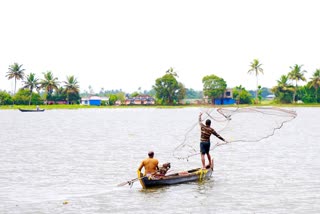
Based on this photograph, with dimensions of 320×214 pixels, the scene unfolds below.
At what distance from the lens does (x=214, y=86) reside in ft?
547

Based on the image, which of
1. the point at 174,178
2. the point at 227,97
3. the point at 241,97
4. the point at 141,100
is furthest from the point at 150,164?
the point at 141,100

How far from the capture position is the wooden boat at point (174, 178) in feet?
71.2

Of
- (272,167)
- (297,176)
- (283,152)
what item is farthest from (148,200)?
(283,152)

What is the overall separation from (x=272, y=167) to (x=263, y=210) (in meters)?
A: 11.3

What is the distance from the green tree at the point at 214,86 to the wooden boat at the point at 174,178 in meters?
142

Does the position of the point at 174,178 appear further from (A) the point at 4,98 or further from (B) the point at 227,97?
(B) the point at 227,97

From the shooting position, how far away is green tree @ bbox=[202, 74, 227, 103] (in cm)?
16588

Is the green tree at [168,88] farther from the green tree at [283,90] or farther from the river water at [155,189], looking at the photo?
the river water at [155,189]

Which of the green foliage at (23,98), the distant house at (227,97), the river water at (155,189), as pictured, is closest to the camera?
the river water at (155,189)

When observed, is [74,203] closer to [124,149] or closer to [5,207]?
[5,207]

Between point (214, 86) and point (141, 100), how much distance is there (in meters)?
32.4

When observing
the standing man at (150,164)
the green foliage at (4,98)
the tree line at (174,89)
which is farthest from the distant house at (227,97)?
the standing man at (150,164)

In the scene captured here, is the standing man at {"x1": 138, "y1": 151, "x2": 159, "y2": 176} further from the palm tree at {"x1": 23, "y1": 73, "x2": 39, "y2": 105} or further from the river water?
the palm tree at {"x1": 23, "y1": 73, "x2": 39, "y2": 105}

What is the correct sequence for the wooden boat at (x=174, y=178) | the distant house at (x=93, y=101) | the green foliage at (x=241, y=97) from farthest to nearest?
the distant house at (x=93, y=101) → the green foliage at (x=241, y=97) → the wooden boat at (x=174, y=178)
